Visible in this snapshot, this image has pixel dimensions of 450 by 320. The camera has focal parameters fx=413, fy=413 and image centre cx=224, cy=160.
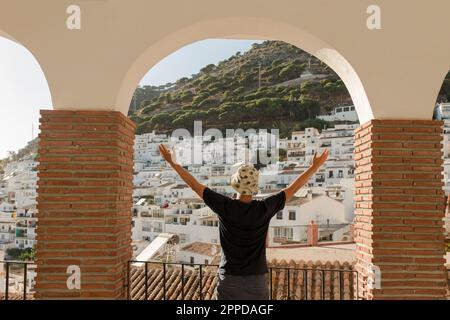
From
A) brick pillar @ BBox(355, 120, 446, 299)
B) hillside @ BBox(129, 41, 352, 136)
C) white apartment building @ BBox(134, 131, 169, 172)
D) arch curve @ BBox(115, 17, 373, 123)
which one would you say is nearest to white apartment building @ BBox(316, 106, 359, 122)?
hillside @ BBox(129, 41, 352, 136)

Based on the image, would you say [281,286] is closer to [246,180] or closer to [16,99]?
[246,180]

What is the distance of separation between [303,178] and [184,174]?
0.76 meters

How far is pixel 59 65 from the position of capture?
354 centimetres

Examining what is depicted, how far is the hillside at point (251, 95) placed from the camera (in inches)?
974

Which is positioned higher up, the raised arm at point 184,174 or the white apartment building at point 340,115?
the white apartment building at point 340,115

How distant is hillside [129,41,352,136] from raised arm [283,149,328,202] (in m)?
21.7

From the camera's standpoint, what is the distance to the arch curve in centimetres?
361

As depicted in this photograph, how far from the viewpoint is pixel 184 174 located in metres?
2.59

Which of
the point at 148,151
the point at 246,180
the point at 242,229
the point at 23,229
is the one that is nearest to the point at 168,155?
the point at 246,180

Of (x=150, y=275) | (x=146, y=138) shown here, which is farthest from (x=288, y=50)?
(x=150, y=275)

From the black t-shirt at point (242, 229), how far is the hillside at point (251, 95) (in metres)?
22.1

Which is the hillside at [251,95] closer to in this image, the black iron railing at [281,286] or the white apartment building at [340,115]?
the white apartment building at [340,115]

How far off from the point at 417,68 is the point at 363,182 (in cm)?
110

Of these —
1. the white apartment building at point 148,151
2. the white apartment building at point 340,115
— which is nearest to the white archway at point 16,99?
the white apartment building at point 148,151
